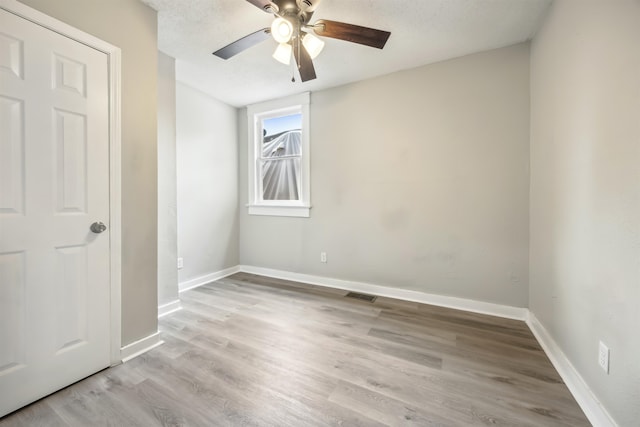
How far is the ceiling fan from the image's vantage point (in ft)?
5.06

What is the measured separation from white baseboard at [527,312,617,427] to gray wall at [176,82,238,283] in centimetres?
357

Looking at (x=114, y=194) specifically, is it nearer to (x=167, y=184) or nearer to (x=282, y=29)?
(x=167, y=184)

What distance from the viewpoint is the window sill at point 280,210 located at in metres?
3.43

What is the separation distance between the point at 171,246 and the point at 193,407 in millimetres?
1718

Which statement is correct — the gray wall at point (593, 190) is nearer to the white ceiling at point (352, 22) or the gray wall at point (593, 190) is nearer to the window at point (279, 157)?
the white ceiling at point (352, 22)

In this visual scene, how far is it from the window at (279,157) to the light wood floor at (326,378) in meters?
1.65

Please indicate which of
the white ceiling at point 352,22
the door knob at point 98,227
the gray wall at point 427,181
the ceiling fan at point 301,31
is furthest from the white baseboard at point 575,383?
the door knob at point 98,227

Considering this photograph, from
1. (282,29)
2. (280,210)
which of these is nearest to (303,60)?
(282,29)

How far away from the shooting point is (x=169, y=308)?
2514 mm

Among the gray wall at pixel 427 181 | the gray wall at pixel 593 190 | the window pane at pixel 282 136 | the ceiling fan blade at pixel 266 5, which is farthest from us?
the window pane at pixel 282 136

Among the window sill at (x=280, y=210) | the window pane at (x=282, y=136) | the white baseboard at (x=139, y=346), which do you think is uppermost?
the window pane at (x=282, y=136)

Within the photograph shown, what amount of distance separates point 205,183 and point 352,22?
2.53 m

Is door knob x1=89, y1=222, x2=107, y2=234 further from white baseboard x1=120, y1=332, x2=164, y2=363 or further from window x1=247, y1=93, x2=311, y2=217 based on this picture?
window x1=247, y1=93, x2=311, y2=217

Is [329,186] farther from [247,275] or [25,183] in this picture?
[25,183]
